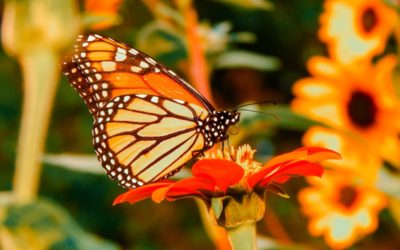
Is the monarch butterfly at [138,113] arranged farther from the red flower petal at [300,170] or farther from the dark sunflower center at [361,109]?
the dark sunflower center at [361,109]

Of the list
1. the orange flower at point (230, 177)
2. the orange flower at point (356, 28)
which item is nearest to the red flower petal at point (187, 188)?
the orange flower at point (230, 177)

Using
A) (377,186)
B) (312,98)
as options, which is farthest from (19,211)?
(312,98)

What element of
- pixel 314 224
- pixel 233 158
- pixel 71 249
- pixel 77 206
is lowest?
pixel 77 206

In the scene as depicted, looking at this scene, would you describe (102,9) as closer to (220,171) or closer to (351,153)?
(351,153)

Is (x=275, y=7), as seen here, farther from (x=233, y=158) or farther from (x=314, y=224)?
(x=233, y=158)

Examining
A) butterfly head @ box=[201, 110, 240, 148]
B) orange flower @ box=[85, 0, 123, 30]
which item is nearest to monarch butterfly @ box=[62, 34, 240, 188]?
butterfly head @ box=[201, 110, 240, 148]

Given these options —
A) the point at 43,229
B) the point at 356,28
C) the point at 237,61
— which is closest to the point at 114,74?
the point at 43,229
